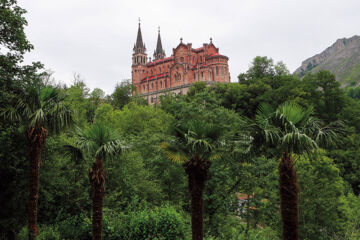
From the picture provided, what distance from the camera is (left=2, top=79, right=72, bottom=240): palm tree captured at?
1172cm

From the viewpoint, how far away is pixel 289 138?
8086 millimetres

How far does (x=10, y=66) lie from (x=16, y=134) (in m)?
3.29

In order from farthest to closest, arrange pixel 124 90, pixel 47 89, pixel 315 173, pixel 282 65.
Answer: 1. pixel 124 90
2. pixel 282 65
3. pixel 315 173
4. pixel 47 89

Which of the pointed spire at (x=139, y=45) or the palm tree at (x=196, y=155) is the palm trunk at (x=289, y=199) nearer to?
the palm tree at (x=196, y=155)

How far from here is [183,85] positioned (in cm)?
8175

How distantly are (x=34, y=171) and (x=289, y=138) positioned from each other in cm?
946

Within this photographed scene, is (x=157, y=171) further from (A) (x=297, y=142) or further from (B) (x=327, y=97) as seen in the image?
(B) (x=327, y=97)

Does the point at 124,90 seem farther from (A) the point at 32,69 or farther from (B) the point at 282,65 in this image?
(A) the point at 32,69

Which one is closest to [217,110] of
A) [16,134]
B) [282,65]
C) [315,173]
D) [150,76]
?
[315,173]

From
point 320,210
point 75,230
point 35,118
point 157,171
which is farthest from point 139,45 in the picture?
point 35,118

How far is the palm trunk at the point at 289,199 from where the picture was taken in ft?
26.9

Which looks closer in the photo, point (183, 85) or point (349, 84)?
point (183, 85)

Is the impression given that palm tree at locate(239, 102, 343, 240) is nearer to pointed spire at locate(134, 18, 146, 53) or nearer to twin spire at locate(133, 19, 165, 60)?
pointed spire at locate(134, 18, 146, 53)

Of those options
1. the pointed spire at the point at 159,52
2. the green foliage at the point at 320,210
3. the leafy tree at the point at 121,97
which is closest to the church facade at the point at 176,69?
the pointed spire at the point at 159,52
